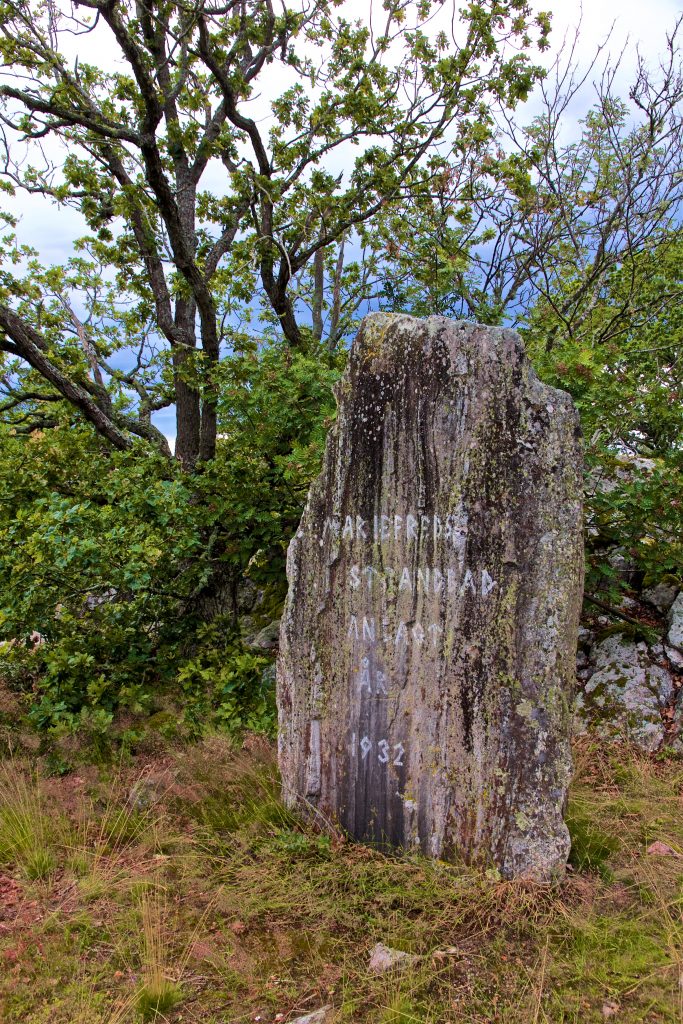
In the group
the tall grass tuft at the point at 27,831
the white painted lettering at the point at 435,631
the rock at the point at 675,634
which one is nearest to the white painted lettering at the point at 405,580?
the white painted lettering at the point at 435,631

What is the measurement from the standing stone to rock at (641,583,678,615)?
2995 millimetres

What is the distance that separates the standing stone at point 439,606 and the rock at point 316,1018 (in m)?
1.24

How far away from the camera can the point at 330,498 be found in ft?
15.1

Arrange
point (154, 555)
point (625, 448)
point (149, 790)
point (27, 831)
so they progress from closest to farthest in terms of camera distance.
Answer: point (27, 831) → point (149, 790) → point (154, 555) → point (625, 448)

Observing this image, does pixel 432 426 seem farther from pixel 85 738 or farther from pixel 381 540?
pixel 85 738

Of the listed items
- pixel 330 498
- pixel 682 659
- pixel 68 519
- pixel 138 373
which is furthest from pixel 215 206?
pixel 682 659

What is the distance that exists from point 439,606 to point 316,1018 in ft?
7.03

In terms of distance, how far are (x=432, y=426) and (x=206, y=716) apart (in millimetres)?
3417

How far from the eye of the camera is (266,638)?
7105mm

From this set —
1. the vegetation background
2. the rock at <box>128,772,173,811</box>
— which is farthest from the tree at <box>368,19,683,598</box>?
the rock at <box>128,772,173,811</box>

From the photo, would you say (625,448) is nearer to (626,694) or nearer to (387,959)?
(626,694)

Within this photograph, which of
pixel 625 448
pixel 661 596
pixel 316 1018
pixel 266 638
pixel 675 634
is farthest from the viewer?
pixel 625 448

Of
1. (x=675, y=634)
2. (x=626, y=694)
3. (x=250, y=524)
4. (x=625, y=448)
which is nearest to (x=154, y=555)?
(x=250, y=524)

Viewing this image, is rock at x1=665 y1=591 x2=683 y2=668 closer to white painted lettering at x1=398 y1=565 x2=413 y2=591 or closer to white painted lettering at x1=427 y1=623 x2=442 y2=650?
white painted lettering at x1=427 y1=623 x2=442 y2=650
